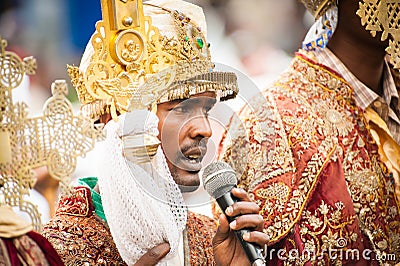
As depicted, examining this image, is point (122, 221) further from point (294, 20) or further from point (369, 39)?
point (294, 20)

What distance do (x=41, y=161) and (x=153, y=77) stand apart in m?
0.58

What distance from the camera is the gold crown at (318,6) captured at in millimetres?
3812

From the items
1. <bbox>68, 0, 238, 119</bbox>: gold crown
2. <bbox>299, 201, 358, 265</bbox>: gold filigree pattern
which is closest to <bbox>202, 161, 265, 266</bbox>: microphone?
<bbox>68, 0, 238, 119</bbox>: gold crown

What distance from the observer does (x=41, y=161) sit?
7.93 feet

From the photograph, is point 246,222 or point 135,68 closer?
point 246,222

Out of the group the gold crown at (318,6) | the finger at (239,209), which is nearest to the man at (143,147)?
the finger at (239,209)

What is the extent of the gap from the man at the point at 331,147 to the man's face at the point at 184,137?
1.21ft

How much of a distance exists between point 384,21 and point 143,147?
3.19 feet

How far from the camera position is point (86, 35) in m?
4.14

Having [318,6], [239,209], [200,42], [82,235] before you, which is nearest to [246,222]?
[239,209]

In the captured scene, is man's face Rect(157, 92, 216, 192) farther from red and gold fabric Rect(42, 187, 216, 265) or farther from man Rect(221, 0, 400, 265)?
man Rect(221, 0, 400, 265)

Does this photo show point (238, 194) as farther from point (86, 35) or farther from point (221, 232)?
point (86, 35)

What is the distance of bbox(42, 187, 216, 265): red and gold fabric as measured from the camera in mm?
2779

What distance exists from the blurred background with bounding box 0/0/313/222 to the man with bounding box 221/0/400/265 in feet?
2.64
